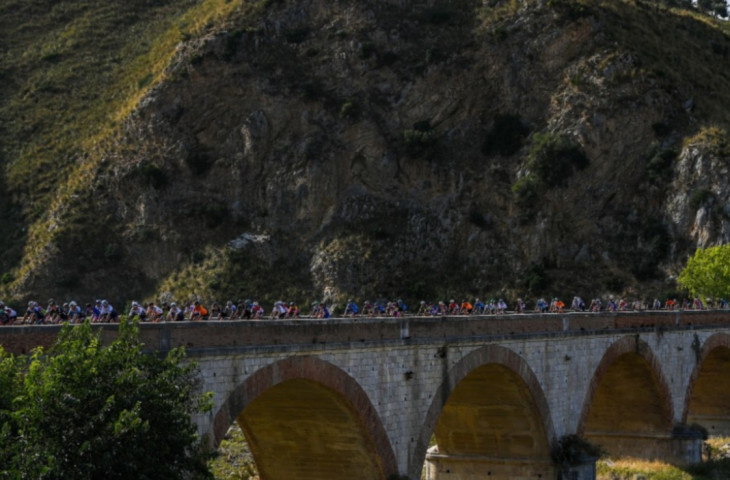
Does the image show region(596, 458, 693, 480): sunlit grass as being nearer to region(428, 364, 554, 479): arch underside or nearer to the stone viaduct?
the stone viaduct

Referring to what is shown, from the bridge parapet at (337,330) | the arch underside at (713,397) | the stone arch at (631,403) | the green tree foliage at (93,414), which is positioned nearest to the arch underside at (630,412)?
the stone arch at (631,403)

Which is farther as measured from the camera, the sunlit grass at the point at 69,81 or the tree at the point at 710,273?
the sunlit grass at the point at 69,81

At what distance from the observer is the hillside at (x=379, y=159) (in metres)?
77.6

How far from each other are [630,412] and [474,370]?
1488cm

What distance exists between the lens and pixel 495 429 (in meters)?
37.4

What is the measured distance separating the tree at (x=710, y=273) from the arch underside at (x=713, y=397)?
1053 centimetres

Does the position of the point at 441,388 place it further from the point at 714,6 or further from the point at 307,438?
the point at 714,6

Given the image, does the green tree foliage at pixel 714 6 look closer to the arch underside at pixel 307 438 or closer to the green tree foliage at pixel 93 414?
the arch underside at pixel 307 438

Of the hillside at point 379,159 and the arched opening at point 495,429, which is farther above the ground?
the hillside at point 379,159

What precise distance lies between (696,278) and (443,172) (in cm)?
2286

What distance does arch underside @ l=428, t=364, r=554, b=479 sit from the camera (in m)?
36.2

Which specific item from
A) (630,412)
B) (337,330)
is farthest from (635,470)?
(337,330)

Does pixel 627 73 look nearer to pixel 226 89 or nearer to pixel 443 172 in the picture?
pixel 443 172

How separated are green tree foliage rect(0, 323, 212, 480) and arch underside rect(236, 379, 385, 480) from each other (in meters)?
8.07
